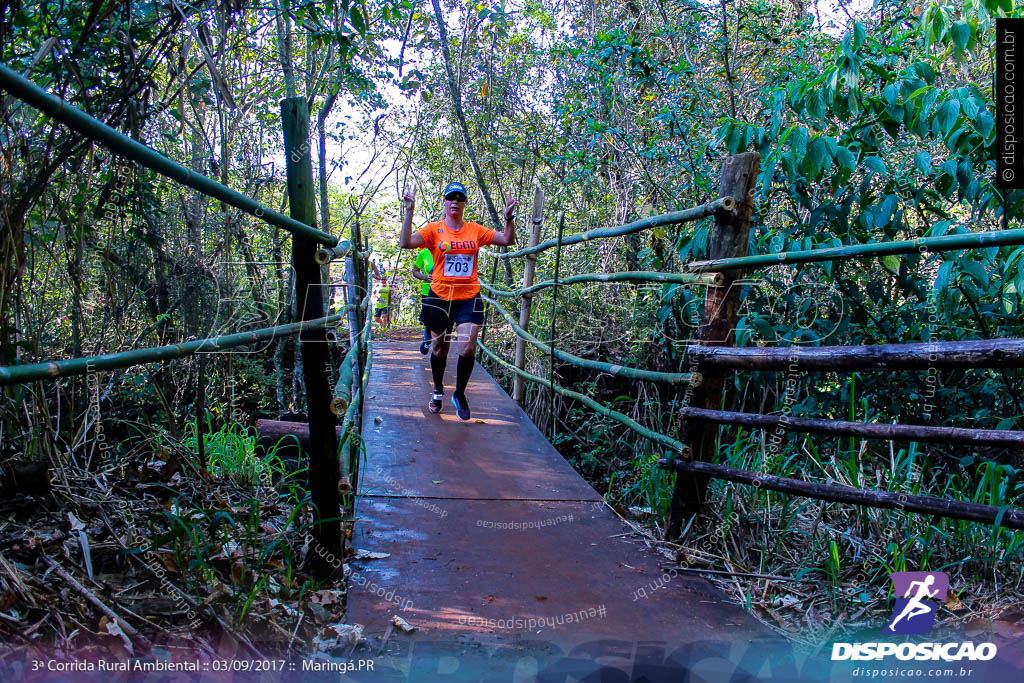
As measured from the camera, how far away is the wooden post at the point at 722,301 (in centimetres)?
244

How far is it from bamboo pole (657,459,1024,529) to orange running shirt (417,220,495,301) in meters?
2.25

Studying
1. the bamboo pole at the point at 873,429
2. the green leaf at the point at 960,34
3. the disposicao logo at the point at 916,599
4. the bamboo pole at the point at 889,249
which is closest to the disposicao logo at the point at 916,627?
the disposicao logo at the point at 916,599

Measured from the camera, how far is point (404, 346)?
8055 millimetres

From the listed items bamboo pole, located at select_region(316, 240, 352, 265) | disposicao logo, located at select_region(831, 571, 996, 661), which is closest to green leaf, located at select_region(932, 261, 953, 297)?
disposicao logo, located at select_region(831, 571, 996, 661)

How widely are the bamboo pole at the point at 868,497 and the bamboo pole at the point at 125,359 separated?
1.34 metres

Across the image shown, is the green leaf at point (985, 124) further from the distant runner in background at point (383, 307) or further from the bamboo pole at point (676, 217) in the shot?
the distant runner in background at point (383, 307)

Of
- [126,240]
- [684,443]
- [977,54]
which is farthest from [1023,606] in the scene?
[977,54]

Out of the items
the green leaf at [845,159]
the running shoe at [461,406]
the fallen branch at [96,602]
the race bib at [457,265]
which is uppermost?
the green leaf at [845,159]

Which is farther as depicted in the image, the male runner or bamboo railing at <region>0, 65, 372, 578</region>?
the male runner

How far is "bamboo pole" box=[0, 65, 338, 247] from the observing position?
3.51ft

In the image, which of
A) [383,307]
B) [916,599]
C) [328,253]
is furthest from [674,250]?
[383,307]

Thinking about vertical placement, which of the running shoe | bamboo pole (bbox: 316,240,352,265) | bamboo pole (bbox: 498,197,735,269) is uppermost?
bamboo pole (bbox: 498,197,735,269)

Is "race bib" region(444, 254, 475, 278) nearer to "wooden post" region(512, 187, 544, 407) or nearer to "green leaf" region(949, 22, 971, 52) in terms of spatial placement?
"wooden post" region(512, 187, 544, 407)

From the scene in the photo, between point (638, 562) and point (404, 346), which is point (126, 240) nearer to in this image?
point (638, 562)
